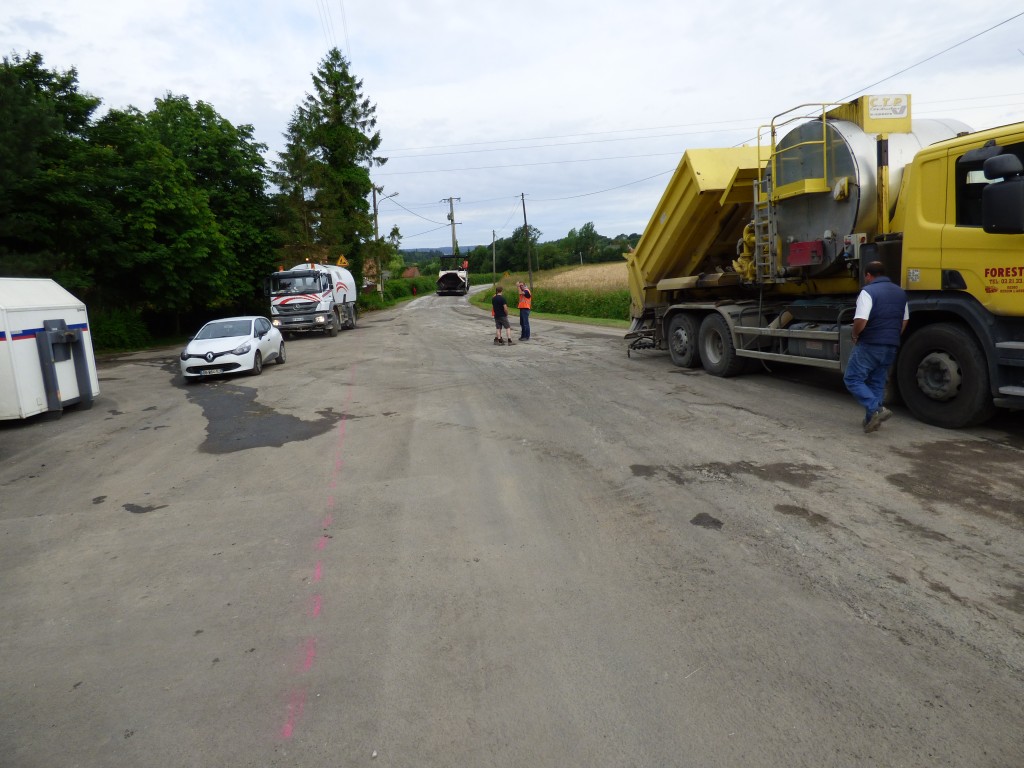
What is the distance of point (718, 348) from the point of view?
11.8m

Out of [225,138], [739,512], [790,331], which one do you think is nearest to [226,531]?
[739,512]

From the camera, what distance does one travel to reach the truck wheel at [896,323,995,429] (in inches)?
278

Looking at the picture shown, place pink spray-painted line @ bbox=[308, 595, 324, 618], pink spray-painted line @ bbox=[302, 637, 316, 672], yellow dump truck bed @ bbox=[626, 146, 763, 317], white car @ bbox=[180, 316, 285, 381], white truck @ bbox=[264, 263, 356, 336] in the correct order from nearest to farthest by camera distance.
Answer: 1. pink spray-painted line @ bbox=[302, 637, 316, 672]
2. pink spray-painted line @ bbox=[308, 595, 324, 618]
3. yellow dump truck bed @ bbox=[626, 146, 763, 317]
4. white car @ bbox=[180, 316, 285, 381]
5. white truck @ bbox=[264, 263, 356, 336]

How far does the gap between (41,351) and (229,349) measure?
13.2 feet

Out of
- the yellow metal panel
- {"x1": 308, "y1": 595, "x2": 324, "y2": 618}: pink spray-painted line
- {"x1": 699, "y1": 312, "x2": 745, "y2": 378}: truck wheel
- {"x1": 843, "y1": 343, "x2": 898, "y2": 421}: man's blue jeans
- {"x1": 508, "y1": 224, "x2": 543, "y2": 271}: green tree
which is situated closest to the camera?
{"x1": 308, "y1": 595, "x2": 324, "y2": 618}: pink spray-painted line

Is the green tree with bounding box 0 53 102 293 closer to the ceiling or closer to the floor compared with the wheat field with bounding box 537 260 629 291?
closer to the ceiling

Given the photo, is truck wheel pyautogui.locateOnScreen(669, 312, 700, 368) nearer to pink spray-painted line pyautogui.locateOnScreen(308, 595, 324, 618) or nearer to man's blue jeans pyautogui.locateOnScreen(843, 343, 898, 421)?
man's blue jeans pyautogui.locateOnScreen(843, 343, 898, 421)

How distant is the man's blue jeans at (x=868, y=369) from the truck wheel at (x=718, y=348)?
3.75 meters

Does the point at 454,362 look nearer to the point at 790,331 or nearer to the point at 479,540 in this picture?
the point at 790,331

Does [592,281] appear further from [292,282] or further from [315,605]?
[315,605]

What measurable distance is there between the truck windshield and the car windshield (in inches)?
394

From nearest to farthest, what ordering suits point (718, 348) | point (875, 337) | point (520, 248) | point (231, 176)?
point (875, 337) < point (718, 348) < point (231, 176) < point (520, 248)

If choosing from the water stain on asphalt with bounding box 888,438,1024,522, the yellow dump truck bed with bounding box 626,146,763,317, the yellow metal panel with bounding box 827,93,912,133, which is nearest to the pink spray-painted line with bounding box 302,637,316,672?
the water stain on asphalt with bounding box 888,438,1024,522

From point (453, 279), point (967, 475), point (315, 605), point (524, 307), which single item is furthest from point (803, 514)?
point (453, 279)
